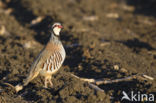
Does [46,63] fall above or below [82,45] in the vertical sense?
below

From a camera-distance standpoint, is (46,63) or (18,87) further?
(18,87)

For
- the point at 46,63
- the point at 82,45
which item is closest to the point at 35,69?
the point at 46,63

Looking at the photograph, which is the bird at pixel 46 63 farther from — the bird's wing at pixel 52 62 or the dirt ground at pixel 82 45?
the dirt ground at pixel 82 45

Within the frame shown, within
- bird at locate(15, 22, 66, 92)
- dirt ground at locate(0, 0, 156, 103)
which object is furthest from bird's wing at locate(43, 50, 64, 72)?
dirt ground at locate(0, 0, 156, 103)

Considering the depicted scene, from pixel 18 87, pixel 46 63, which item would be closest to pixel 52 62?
pixel 46 63

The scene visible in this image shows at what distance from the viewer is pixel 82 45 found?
413 inches

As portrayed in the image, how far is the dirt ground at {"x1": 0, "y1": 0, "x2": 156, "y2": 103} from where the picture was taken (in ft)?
23.1

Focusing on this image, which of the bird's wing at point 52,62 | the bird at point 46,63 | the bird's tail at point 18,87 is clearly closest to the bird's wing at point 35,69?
the bird at point 46,63

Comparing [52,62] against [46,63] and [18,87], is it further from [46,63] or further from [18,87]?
[18,87]

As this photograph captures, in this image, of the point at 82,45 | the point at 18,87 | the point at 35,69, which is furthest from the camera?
the point at 82,45

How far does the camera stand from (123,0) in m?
18.4

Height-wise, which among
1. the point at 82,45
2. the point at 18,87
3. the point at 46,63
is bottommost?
the point at 18,87

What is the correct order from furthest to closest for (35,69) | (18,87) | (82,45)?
(82,45)
(18,87)
(35,69)

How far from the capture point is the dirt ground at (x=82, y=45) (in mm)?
7046
